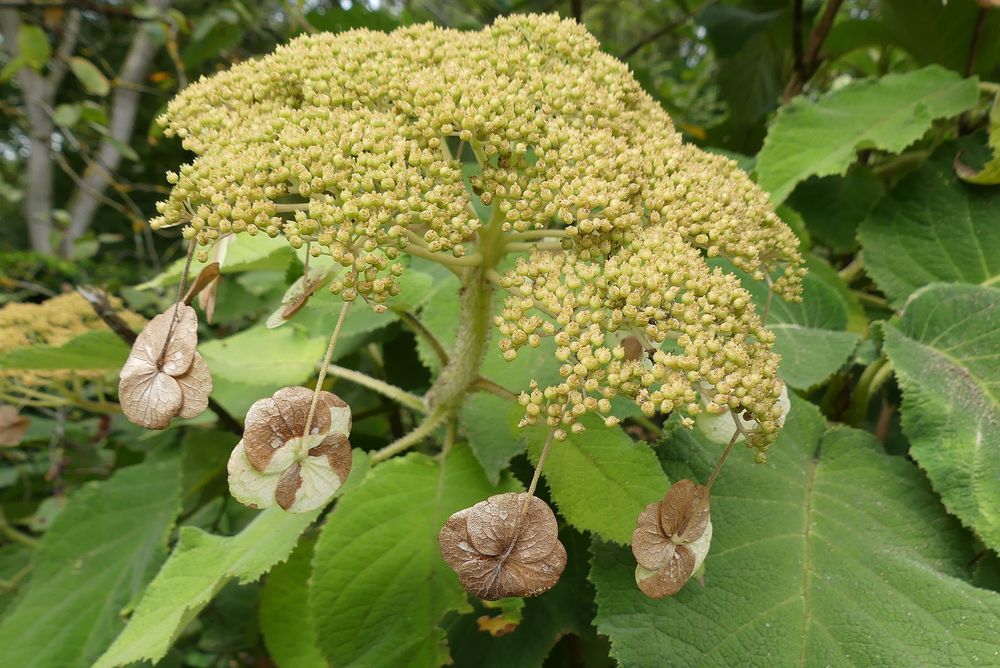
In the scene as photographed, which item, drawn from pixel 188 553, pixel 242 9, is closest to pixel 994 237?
pixel 188 553

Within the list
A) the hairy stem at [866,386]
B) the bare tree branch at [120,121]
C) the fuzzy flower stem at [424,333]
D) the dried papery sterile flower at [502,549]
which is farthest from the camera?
the bare tree branch at [120,121]

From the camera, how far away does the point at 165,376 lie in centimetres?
66

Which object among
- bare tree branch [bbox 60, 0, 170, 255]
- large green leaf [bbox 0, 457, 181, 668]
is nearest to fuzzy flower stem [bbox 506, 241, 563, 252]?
large green leaf [bbox 0, 457, 181, 668]

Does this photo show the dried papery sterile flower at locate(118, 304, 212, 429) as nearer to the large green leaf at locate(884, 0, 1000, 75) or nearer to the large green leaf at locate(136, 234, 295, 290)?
the large green leaf at locate(136, 234, 295, 290)

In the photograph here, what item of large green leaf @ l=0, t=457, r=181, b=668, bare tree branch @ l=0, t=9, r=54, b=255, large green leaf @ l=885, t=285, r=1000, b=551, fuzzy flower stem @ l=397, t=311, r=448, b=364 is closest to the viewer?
large green leaf @ l=885, t=285, r=1000, b=551

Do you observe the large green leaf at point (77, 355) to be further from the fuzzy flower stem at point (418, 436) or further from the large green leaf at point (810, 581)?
the large green leaf at point (810, 581)

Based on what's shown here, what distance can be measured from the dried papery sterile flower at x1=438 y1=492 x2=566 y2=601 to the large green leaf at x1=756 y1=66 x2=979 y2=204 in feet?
2.54

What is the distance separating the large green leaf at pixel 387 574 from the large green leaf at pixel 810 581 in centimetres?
20

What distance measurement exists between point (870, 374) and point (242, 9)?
95.1 inches

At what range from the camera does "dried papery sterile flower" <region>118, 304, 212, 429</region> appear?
643mm

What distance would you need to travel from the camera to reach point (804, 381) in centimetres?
99

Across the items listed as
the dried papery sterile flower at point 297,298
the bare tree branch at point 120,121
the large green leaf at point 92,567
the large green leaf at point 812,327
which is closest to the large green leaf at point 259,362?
the large green leaf at point 92,567

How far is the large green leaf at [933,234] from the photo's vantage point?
1220mm

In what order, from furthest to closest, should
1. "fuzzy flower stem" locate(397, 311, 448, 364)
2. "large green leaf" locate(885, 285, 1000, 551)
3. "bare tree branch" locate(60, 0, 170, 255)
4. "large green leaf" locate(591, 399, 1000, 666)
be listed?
"bare tree branch" locate(60, 0, 170, 255)
"fuzzy flower stem" locate(397, 311, 448, 364)
"large green leaf" locate(885, 285, 1000, 551)
"large green leaf" locate(591, 399, 1000, 666)
